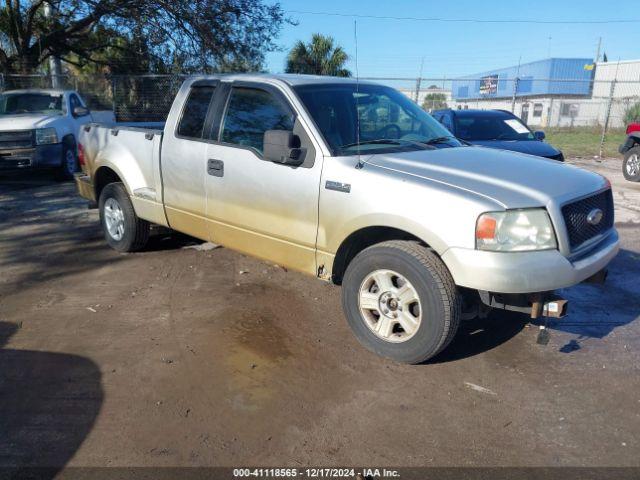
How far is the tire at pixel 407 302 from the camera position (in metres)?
3.51

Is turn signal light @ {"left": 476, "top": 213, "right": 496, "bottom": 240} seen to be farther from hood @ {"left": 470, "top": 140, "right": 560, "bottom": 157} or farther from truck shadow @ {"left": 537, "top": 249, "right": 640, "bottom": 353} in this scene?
hood @ {"left": 470, "top": 140, "right": 560, "bottom": 157}

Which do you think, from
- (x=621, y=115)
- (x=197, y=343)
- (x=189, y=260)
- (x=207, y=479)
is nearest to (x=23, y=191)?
(x=189, y=260)

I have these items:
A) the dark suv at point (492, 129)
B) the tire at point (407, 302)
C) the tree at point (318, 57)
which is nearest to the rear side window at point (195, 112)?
the tire at point (407, 302)

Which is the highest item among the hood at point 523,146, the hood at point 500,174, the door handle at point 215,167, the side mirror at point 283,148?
the side mirror at point 283,148

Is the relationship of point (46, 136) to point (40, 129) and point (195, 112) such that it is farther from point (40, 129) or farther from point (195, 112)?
point (195, 112)

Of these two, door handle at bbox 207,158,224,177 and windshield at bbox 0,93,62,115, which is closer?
door handle at bbox 207,158,224,177

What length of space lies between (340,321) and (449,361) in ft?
3.37

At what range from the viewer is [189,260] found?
6.10m

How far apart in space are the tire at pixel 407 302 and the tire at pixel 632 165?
10655mm

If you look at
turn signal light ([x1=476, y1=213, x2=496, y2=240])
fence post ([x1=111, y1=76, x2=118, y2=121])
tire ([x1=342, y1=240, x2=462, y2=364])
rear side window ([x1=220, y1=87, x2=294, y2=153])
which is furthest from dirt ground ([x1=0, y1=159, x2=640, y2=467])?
fence post ([x1=111, y1=76, x2=118, y2=121])

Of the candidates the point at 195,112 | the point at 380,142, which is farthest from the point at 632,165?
the point at 195,112

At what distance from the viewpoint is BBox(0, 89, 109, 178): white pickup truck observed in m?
10.5

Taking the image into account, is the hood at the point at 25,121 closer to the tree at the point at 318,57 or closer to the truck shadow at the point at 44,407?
the truck shadow at the point at 44,407

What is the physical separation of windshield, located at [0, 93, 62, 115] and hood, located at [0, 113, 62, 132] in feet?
1.94
